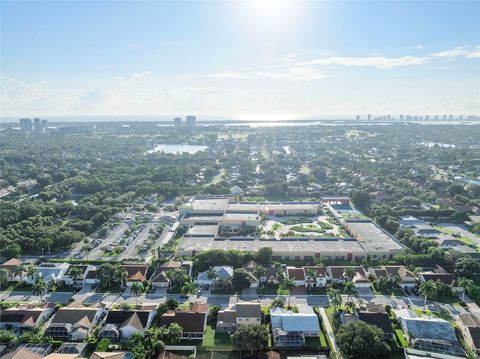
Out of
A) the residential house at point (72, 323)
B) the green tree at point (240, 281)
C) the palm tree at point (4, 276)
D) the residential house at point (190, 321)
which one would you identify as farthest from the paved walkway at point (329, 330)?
the palm tree at point (4, 276)

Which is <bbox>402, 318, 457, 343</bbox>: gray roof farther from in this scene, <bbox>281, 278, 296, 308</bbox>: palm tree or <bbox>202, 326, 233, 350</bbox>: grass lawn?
<bbox>202, 326, 233, 350</bbox>: grass lawn

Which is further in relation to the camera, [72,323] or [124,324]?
[72,323]

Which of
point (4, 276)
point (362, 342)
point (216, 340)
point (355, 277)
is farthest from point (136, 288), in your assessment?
point (355, 277)

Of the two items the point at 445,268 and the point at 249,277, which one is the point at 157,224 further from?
the point at 445,268

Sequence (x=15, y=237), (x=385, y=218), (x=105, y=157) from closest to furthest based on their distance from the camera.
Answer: (x=15, y=237) → (x=385, y=218) → (x=105, y=157)

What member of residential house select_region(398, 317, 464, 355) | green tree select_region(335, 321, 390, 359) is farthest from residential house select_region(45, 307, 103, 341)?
residential house select_region(398, 317, 464, 355)

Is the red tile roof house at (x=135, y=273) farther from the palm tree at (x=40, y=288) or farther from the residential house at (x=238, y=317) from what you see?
the residential house at (x=238, y=317)

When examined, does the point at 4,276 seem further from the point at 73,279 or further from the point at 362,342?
the point at 362,342

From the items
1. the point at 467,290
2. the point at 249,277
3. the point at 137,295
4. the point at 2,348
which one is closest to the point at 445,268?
the point at 467,290
